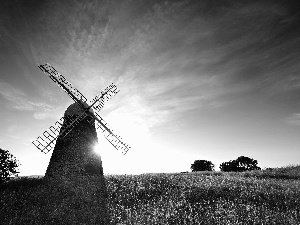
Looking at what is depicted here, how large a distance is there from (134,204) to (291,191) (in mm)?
10823

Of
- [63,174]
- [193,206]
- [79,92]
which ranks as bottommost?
[193,206]

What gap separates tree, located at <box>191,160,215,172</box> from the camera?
60.2m

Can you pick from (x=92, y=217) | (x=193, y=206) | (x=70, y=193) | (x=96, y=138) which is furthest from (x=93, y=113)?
(x=193, y=206)

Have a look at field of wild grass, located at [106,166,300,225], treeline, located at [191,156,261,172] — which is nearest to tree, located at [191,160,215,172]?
treeline, located at [191,156,261,172]

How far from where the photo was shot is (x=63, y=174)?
15.2 m

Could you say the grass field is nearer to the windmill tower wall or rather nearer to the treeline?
the windmill tower wall

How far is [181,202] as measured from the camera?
13.6 meters

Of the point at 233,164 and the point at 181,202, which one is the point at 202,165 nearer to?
the point at 233,164

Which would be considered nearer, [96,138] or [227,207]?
[227,207]

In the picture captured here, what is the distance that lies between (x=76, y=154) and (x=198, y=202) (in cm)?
830

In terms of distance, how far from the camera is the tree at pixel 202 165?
60.2m

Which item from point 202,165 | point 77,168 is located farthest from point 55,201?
point 202,165

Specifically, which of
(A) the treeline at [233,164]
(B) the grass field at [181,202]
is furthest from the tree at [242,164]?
(B) the grass field at [181,202]

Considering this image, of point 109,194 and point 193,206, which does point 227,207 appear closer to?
point 193,206
